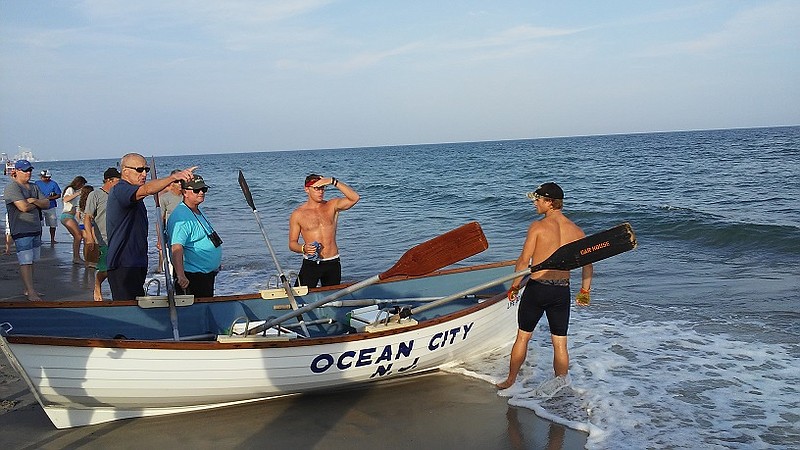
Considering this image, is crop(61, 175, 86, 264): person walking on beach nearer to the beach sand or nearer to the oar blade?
the beach sand

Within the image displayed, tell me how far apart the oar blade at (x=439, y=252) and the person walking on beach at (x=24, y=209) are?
14.6ft

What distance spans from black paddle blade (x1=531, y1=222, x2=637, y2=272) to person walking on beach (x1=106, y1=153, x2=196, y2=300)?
279cm

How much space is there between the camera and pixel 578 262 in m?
5.09

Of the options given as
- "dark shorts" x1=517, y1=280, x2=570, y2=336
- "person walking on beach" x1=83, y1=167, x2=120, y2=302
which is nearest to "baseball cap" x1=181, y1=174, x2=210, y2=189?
"person walking on beach" x1=83, y1=167, x2=120, y2=302

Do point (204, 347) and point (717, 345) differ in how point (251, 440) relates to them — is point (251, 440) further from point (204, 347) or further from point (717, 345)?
point (717, 345)

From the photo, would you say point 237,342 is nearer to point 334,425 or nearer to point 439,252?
point 334,425

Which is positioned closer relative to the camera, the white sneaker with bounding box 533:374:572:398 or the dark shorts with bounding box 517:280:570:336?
the dark shorts with bounding box 517:280:570:336

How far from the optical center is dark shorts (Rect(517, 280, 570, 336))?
5.35m

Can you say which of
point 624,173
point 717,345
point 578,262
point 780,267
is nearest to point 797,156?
point 624,173

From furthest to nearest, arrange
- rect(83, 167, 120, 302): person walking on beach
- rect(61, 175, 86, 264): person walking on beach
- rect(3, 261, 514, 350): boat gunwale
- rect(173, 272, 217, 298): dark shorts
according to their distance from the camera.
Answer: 1. rect(61, 175, 86, 264): person walking on beach
2. rect(83, 167, 120, 302): person walking on beach
3. rect(173, 272, 217, 298): dark shorts
4. rect(3, 261, 514, 350): boat gunwale

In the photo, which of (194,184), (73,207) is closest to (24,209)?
(194,184)

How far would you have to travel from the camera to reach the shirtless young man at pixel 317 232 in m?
6.67

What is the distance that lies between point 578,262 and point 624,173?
29357 millimetres

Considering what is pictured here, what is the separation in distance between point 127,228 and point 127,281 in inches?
19.9
